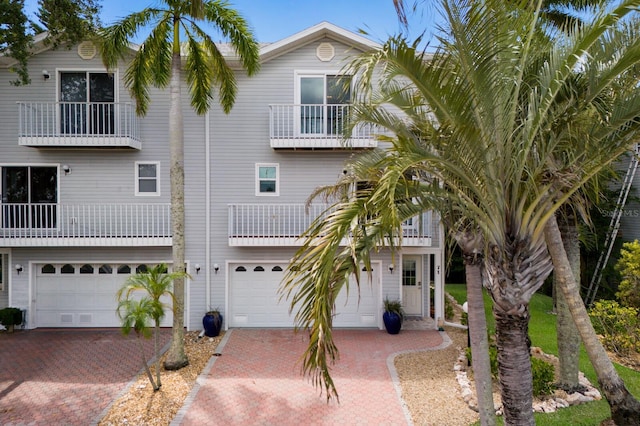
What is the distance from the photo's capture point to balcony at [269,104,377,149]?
10523mm

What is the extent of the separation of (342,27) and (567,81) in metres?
8.37

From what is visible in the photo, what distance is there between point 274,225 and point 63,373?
6.29 metres

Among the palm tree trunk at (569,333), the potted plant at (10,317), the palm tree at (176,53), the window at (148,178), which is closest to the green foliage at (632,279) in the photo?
the palm tree trunk at (569,333)

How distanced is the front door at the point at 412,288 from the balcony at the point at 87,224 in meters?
7.70

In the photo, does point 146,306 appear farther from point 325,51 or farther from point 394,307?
point 325,51

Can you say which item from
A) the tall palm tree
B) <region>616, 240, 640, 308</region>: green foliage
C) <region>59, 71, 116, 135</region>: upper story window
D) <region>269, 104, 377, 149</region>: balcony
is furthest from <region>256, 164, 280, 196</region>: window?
<region>616, 240, 640, 308</region>: green foliage

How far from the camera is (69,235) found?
10477 mm

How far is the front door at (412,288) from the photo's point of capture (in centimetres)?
1180

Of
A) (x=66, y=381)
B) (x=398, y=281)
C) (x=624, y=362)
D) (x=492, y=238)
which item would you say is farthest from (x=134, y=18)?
(x=624, y=362)

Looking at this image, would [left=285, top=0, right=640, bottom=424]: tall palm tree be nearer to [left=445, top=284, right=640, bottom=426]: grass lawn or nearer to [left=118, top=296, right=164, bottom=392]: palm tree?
[left=445, top=284, right=640, bottom=426]: grass lawn

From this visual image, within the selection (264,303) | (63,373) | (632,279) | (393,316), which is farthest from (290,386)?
(632,279)

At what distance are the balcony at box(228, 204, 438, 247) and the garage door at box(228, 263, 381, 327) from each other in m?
1.11

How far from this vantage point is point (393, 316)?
Answer: 10.5 metres

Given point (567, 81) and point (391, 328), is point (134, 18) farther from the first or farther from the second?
point (391, 328)
